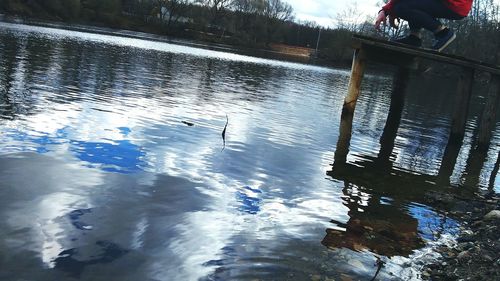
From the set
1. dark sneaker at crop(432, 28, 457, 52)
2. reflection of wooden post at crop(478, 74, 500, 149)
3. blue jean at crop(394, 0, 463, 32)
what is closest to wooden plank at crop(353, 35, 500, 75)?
reflection of wooden post at crop(478, 74, 500, 149)

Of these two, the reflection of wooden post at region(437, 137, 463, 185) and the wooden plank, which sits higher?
the wooden plank

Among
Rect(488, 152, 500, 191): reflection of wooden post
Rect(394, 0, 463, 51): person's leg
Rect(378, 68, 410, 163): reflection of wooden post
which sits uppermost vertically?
Rect(394, 0, 463, 51): person's leg

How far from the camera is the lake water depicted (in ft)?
13.7

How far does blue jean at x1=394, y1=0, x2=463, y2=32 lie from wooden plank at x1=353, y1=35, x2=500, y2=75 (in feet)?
4.90

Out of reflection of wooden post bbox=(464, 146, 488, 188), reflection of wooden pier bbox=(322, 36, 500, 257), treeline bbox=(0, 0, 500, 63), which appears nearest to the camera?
reflection of wooden pier bbox=(322, 36, 500, 257)

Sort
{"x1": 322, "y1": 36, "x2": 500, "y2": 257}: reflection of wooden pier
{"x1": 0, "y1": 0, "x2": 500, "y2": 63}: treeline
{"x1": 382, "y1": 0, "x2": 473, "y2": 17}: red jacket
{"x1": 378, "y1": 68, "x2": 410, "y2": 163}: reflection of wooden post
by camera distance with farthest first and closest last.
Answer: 1. {"x1": 0, "y1": 0, "x2": 500, "y2": 63}: treeline
2. {"x1": 378, "y1": 68, "x2": 410, "y2": 163}: reflection of wooden post
3. {"x1": 382, "y1": 0, "x2": 473, "y2": 17}: red jacket
4. {"x1": 322, "y1": 36, "x2": 500, "y2": 257}: reflection of wooden pier

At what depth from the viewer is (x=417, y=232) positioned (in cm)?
562

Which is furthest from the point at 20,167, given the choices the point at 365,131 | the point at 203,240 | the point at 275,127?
the point at 365,131

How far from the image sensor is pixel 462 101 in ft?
39.3

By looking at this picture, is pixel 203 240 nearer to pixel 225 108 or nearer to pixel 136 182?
pixel 136 182

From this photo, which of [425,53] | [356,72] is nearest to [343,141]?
[356,72]

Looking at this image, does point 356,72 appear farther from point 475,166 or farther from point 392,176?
point 392,176

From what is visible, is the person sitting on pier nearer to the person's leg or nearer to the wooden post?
the person's leg

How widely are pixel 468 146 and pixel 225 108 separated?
6717 mm
